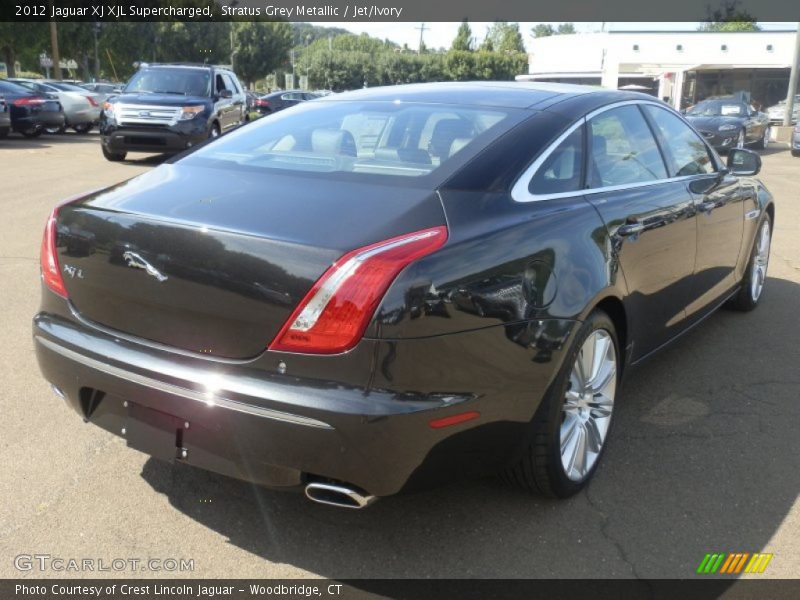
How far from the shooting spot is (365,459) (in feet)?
7.59

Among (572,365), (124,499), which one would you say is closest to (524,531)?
(572,365)

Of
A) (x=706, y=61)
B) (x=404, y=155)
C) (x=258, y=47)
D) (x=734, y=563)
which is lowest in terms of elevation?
(x=734, y=563)

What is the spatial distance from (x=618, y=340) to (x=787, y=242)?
6.11 metres

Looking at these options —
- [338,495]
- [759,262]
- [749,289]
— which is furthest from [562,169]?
[759,262]

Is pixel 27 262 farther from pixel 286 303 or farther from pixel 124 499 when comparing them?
pixel 286 303

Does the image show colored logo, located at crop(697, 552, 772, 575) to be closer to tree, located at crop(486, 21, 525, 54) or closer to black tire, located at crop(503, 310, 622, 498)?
black tire, located at crop(503, 310, 622, 498)

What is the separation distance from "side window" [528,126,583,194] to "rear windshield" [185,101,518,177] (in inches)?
9.0

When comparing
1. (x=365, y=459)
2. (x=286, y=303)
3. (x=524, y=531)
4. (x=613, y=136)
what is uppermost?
(x=613, y=136)

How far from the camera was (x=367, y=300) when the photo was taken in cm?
228

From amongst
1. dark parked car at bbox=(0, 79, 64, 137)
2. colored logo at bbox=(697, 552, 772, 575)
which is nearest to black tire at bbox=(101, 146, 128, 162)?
dark parked car at bbox=(0, 79, 64, 137)

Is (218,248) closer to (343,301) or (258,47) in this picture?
(343,301)

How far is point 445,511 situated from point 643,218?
5.14 feet

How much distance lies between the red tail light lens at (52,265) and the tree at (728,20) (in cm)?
8028

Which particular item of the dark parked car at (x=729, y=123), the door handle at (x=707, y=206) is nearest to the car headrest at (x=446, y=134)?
the door handle at (x=707, y=206)
